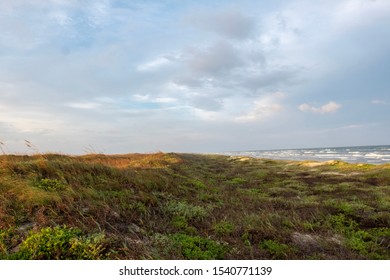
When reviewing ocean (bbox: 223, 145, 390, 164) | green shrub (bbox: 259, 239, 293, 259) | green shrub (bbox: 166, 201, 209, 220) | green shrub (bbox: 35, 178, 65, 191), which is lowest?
ocean (bbox: 223, 145, 390, 164)

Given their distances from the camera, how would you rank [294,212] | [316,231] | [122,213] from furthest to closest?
[294,212], [316,231], [122,213]

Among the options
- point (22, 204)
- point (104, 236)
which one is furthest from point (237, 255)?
point (22, 204)

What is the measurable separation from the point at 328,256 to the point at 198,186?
373 inches

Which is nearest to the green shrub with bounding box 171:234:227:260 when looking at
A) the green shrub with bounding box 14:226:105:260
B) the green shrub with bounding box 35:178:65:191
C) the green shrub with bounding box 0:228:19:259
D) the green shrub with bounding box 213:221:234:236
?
the green shrub with bounding box 213:221:234:236

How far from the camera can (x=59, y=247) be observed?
6.41m

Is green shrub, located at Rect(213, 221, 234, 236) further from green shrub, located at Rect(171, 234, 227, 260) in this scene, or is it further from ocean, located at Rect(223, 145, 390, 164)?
ocean, located at Rect(223, 145, 390, 164)

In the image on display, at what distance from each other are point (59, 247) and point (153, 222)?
11.5 feet

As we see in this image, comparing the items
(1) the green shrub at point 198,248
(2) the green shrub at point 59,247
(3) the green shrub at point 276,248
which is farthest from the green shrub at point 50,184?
(3) the green shrub at point 276,248

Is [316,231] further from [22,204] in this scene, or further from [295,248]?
[22,204]

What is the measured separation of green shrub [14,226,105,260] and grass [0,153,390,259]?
0.8 inches

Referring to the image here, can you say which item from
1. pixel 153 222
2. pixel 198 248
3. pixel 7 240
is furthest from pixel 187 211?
pixel 7 240

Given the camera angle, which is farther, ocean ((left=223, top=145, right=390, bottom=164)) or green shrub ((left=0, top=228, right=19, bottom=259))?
ocean ((left=223, top=145, right=390, bottom=164))

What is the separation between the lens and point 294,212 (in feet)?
39.5

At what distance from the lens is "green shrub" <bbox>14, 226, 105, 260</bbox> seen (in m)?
6.23
